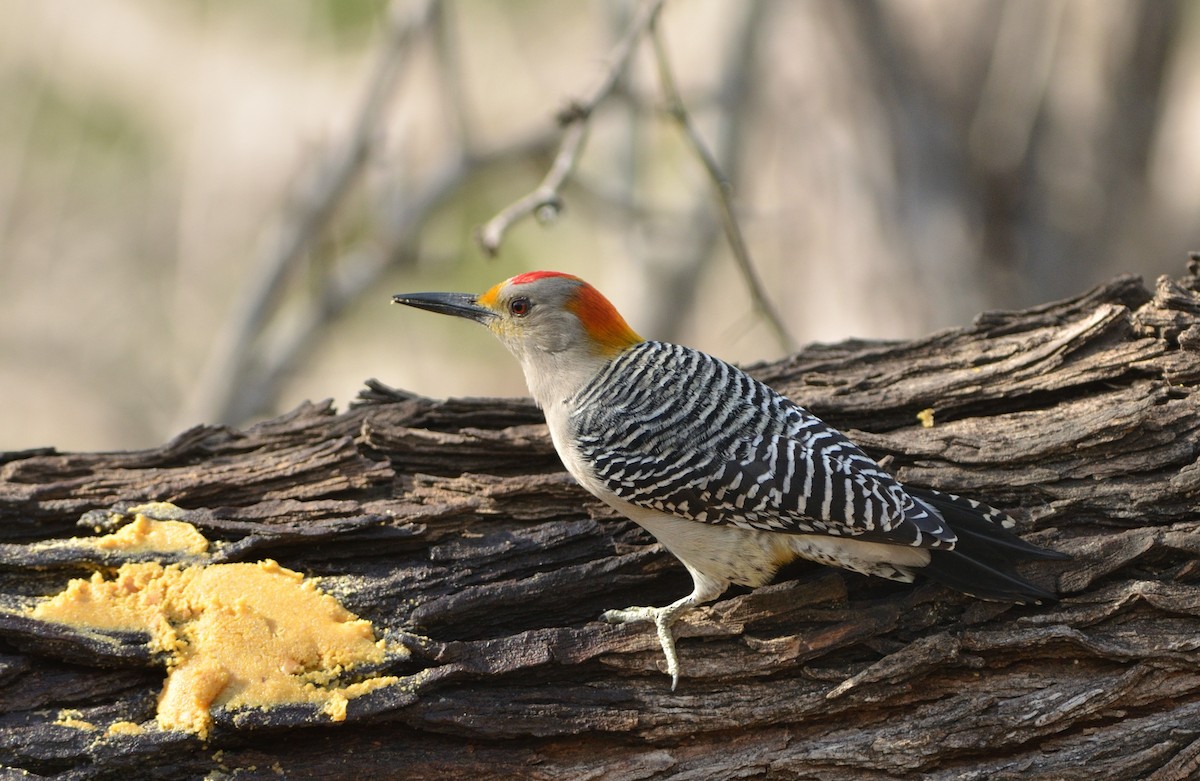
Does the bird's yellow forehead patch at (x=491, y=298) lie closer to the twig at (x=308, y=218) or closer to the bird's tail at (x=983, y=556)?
the bird's tail at (x=983, y=556)

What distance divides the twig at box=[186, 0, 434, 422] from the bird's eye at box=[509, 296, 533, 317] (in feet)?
12.3

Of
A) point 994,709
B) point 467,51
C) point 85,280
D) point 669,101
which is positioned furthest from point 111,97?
point 994,709

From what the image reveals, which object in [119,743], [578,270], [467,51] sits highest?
[467,51]

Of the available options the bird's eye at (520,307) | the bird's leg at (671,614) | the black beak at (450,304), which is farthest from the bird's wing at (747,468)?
the black beak at (450,304)

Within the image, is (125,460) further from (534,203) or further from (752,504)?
(752,504)

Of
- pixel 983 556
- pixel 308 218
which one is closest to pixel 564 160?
pixel 983 556

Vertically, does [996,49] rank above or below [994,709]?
above

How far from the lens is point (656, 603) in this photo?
3.41m

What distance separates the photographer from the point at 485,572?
10.7 feet

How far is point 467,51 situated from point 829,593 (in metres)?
9.76

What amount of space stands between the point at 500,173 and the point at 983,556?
6792mm

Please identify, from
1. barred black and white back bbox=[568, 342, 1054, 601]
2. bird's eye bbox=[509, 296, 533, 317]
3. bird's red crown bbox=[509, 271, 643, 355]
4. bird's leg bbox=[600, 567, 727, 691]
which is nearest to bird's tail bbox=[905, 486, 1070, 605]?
barred black and white back bbox=[568, 342, 1054, 601]

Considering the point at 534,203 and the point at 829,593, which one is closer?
the point at 829,593

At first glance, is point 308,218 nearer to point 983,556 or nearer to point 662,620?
point 662,620
